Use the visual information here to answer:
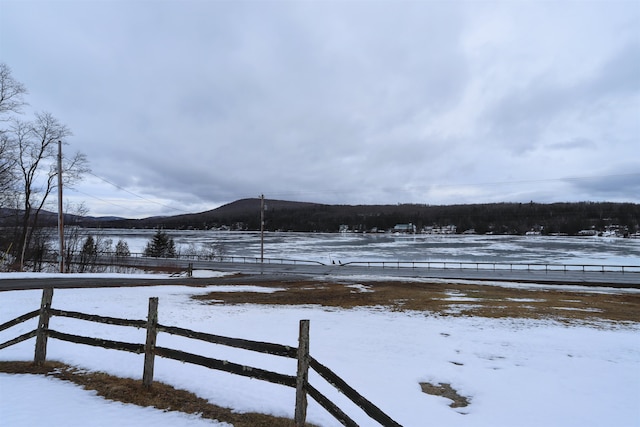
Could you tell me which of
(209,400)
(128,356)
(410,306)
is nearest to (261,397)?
(209,400)

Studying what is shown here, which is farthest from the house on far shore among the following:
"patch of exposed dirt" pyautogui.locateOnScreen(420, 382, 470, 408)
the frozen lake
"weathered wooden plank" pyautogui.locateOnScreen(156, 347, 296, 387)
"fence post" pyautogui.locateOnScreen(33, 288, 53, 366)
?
"weathered wooden plank" pyautogui.locateOnScreen(156, 347, 296, 387)

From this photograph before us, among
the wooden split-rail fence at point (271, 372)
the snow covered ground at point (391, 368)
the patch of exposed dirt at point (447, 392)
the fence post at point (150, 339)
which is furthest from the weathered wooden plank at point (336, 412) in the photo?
the patch of exposed dirt at point (447, 392)

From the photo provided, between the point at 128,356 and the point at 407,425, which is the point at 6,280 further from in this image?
the point at 407,425

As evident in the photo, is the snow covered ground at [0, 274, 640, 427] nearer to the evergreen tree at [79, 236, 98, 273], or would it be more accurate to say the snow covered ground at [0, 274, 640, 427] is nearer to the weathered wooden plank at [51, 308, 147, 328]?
the weathered wooden plank at [51, 308, 147, 328]

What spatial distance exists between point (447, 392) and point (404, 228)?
185352 mm

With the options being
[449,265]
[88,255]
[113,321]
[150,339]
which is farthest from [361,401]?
[88,255]

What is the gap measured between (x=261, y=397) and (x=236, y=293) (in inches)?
587

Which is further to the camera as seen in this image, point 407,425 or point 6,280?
point 6,280

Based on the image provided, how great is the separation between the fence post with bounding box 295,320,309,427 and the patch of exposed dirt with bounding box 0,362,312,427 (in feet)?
1.15

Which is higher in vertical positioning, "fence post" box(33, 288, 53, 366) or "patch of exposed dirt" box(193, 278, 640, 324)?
"fence post" box(33, 288, 53, 366)

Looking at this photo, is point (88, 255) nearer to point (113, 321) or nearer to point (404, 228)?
point (113, 321)

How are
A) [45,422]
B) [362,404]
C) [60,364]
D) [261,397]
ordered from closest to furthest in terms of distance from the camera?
[362,404] < [45,422] < [261,397] < [60,364]

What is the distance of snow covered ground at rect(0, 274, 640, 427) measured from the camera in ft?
18.4

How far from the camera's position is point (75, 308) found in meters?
13.1
